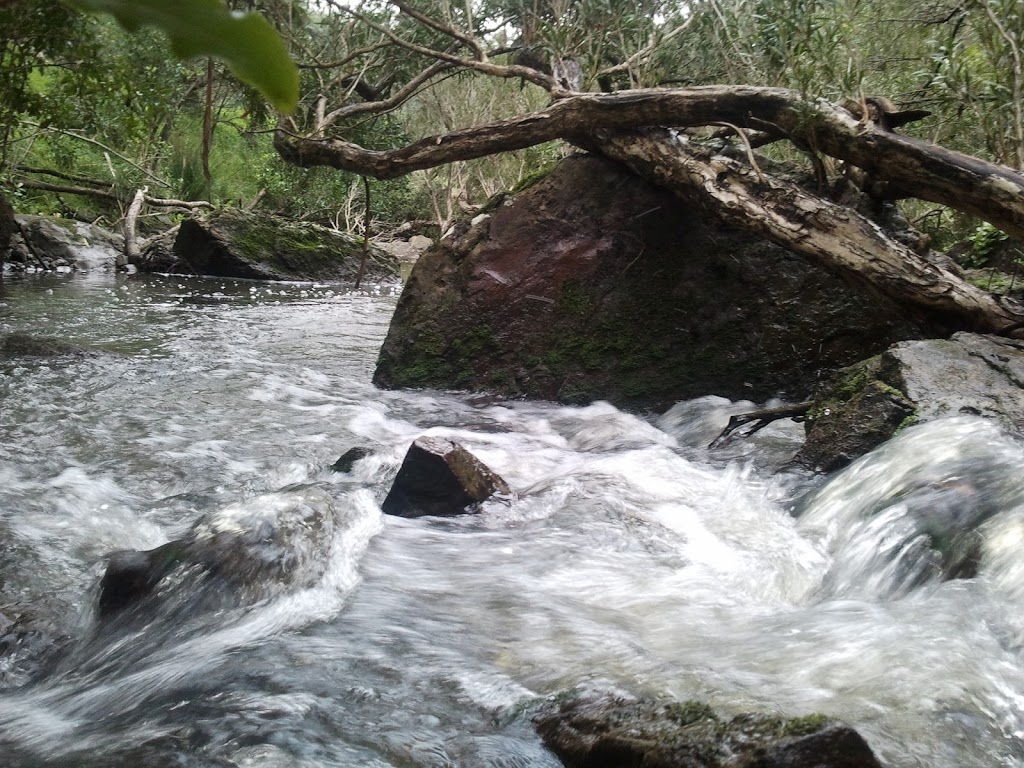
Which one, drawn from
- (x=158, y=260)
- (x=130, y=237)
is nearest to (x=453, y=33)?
(x=158, y=260)

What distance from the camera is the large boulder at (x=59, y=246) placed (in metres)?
16.2

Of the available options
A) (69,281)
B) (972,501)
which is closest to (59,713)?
(972,501)

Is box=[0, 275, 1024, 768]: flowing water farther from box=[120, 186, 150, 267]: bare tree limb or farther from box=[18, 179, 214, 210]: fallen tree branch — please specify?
box=[18, 179, 214, 210]: fallen tree branch

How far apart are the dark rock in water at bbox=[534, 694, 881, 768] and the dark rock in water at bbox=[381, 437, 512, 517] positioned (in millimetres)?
2041

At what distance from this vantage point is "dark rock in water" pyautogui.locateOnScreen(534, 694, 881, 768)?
1.74 meters

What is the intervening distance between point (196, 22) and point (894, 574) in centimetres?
321

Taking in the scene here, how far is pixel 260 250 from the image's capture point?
18.5 m

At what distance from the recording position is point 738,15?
31.0 feet

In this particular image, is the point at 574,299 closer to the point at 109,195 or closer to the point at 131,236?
the point at 131,236

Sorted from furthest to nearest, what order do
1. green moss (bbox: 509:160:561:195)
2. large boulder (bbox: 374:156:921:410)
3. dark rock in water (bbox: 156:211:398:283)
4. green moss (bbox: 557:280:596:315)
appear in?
dark rock in water (bbox: 156:211:398:283), green moss (bbox: 509:160:561:195), green moss (bbox: 557:280:596:315), large boulder (bbox: 374:156:921:410)

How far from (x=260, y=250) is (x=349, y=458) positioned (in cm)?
1459

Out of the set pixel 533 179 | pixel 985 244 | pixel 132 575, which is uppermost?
pixel 985 244

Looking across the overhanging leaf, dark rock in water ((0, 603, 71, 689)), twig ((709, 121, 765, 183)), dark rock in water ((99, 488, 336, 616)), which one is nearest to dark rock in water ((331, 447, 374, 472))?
dark rock in water ((99, 488, 336, 616))

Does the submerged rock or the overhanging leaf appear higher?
the overhanging leaf
